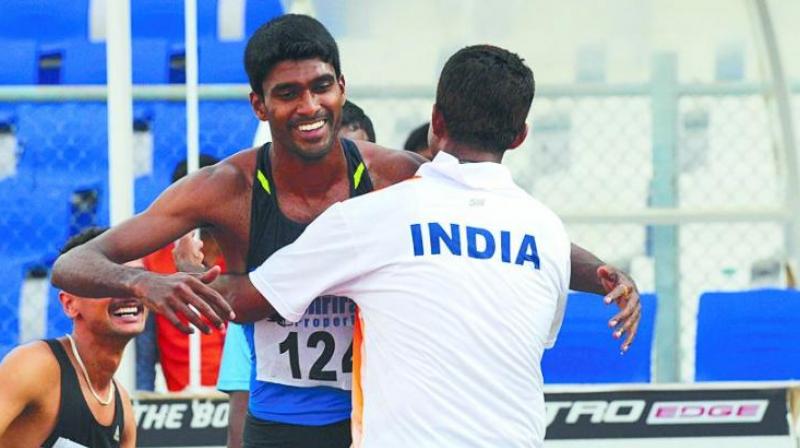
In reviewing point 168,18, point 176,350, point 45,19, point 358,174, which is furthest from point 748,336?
point 45,19

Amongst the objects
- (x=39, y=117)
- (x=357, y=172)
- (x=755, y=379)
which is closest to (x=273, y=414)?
(x=357, y=172)

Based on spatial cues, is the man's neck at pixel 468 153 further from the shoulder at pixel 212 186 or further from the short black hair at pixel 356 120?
the short black hair at pixel 356 120

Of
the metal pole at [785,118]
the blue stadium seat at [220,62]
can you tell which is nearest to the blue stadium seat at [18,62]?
the blue stadium seat at [220,62]

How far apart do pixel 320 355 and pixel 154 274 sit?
65cm

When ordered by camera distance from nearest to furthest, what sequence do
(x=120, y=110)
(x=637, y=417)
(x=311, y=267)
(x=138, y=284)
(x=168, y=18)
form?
(x=138, y=284) < (x=311, y=267) < (x=637, y=417) < (x=120, y=110) < (x=168, y=18)

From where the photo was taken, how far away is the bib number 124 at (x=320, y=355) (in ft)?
13.6

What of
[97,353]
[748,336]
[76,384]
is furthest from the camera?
[748,336]

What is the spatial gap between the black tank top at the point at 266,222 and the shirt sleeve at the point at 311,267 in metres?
0.31

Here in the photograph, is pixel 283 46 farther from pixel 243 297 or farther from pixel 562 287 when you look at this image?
pixel 562 287

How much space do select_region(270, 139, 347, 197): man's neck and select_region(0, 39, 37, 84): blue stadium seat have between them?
441 centimetres

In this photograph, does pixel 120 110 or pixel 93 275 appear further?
pixel 120 110

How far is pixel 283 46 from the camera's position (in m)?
4.07

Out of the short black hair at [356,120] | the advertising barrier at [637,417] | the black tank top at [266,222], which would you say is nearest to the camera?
the black tank top at [266,222]

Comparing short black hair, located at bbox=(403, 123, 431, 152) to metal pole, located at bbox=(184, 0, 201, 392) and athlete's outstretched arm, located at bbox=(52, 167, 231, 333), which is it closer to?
metal pole, located at bbox=(184, 0, 201, 392)
